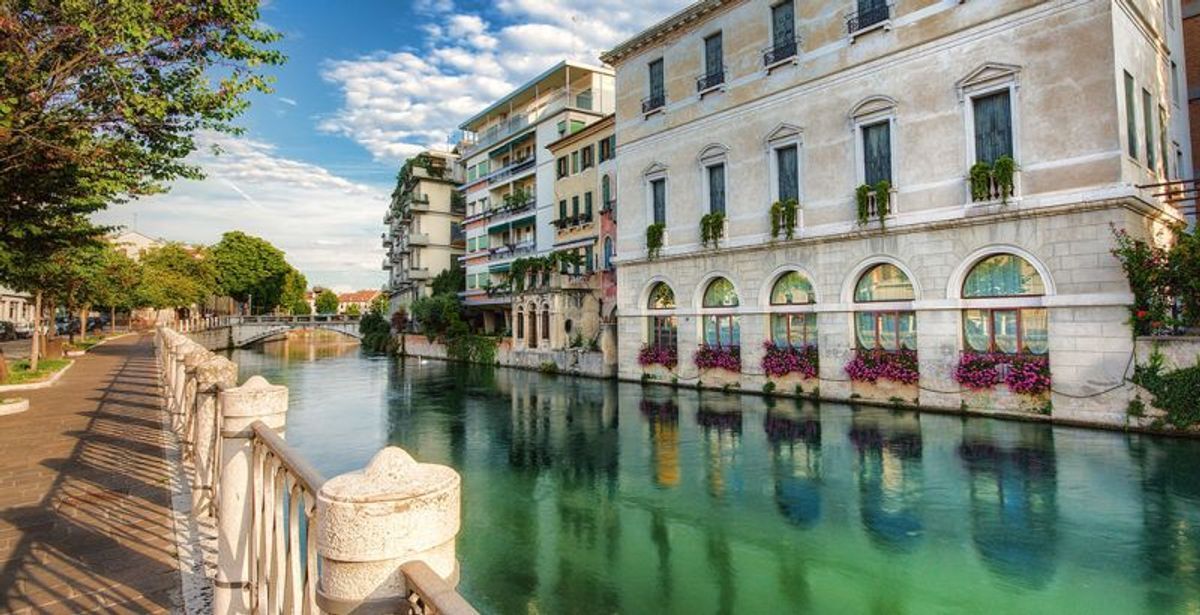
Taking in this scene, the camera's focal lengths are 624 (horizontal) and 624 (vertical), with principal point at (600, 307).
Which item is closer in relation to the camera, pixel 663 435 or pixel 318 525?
pixel 318 525

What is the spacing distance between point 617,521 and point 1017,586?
4.81 m

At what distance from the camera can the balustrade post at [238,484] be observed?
3568 mm

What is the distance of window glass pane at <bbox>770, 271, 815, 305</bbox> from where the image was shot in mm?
19422

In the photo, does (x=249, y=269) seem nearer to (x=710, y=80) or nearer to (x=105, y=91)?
(x=710, y=80)

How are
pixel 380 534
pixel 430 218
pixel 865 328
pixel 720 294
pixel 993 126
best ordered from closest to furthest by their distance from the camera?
pixel 380 534
pixel 993 126
pixel 865 328
pixel 720 294
pixel 430 218

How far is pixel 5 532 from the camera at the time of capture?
5219 millimetres

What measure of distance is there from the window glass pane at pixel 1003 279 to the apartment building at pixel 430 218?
40725 mm

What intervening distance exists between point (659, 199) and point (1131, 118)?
557 inches

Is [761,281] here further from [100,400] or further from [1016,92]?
[100,400]

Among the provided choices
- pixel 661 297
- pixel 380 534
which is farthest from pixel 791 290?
pixel 380 534

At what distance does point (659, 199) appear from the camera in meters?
24.5

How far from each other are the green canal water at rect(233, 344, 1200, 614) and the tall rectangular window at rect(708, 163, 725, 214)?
26.4ft

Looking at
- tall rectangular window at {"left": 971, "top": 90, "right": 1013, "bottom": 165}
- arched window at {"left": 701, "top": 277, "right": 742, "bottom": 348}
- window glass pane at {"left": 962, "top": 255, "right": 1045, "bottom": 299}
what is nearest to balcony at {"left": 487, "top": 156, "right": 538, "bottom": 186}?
arched window at {"left": 701, "top": 277, "right": 742, "bottom": 348}

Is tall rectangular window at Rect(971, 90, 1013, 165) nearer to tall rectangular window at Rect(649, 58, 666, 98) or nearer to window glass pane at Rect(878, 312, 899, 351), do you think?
window glass pane at Rect(878, 312, 899, 351)
